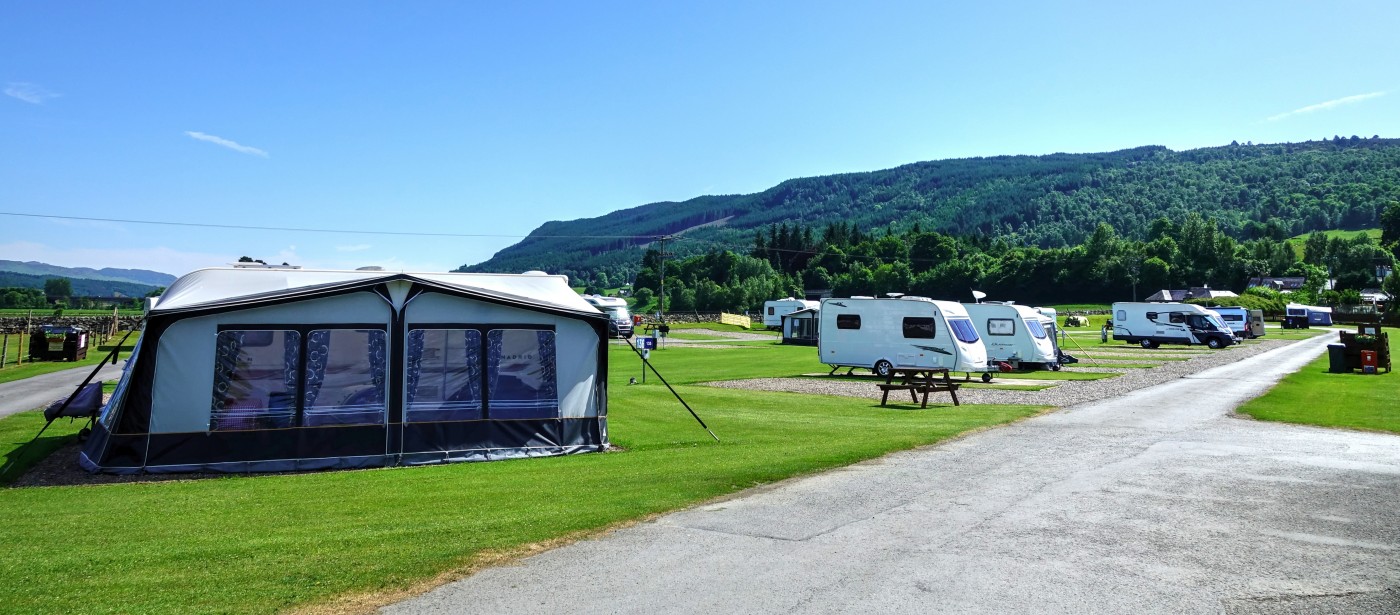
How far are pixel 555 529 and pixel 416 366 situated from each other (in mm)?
5879

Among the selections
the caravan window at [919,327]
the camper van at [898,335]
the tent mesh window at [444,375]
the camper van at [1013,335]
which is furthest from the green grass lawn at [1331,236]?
the tent mesh window at [444,375]

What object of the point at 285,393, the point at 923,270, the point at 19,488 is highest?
the point at 923,270

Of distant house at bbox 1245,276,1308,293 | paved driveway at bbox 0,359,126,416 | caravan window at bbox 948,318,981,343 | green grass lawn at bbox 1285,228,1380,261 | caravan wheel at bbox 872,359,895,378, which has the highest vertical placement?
green grass lawn at bbox 1285,228,1380,261

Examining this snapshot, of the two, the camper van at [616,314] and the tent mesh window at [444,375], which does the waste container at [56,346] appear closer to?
the camper van at [616,314]

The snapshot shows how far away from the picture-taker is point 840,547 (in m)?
6.64

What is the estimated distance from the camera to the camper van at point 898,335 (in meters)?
24.7

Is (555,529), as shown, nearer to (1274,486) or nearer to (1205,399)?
(1274,486)

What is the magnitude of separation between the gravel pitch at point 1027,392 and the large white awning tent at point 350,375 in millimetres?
9414

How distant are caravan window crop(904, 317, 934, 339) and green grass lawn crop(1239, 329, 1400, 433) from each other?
26.5ft

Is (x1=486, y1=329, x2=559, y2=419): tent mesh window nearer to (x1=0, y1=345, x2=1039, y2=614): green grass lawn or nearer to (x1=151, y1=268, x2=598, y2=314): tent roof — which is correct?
(x1=151, y1=268, x2=598, y2=314): tent roof

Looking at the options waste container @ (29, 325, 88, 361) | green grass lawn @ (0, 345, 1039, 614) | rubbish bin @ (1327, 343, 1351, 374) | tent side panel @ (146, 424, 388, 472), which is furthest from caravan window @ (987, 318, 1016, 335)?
waste container @ (29, 325, 88, 361)

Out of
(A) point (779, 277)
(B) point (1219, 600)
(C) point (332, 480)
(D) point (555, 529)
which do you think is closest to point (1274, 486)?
(B) point (1219, 600)

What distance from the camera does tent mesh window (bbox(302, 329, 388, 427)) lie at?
11906 mm

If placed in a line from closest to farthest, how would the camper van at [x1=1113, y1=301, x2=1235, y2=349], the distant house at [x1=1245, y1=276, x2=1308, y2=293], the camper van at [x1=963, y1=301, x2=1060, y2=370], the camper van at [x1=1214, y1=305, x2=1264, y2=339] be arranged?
the camper van at [x1=963, y1=301, x2=1060, y2=370]
the camper van at [x1=1113, y1=301, x2=1235, y2=349]
the camper van at [x1=1214, y1=305, x2=1264, y2=339]
the distant house at [x1=1245, y1=276, x2=1308, y2=293]
